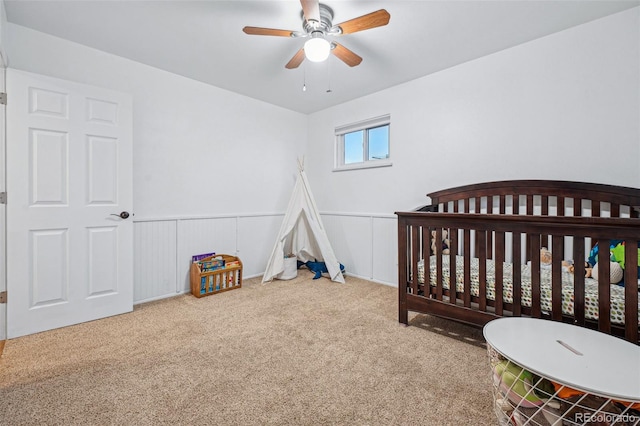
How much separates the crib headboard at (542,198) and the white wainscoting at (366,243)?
27.2 inches

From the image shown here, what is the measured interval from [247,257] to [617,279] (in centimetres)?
326

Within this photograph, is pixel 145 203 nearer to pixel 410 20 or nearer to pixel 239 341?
pixel 239 341

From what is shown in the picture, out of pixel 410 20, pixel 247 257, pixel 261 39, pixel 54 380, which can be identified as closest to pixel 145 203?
pixel 247 257

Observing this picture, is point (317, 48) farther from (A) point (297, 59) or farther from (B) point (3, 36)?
(B) point (3, 36)

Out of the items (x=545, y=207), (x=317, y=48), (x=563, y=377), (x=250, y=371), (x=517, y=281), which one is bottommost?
(x=250, y=371)

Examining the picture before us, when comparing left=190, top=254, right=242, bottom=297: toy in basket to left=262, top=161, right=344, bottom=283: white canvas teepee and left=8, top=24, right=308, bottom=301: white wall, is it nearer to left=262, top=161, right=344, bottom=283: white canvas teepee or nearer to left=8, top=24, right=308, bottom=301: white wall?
left=8, top=24, right=308, bottom=301: white wall

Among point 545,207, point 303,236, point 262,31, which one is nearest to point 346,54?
point 262,31

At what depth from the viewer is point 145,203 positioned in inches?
107

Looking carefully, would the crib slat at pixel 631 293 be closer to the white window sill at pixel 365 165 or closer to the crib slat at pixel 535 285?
the crib slat at pixel 535 285

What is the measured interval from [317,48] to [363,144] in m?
1.89

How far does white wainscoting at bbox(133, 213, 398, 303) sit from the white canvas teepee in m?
0.33

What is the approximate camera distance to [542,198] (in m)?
2.21

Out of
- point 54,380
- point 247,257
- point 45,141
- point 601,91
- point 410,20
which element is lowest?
point 54,380

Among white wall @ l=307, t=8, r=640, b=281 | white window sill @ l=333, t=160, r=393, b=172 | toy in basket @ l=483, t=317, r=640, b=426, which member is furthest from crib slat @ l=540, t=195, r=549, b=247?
white window sill @ l=333, t=160, r=393, b=172
